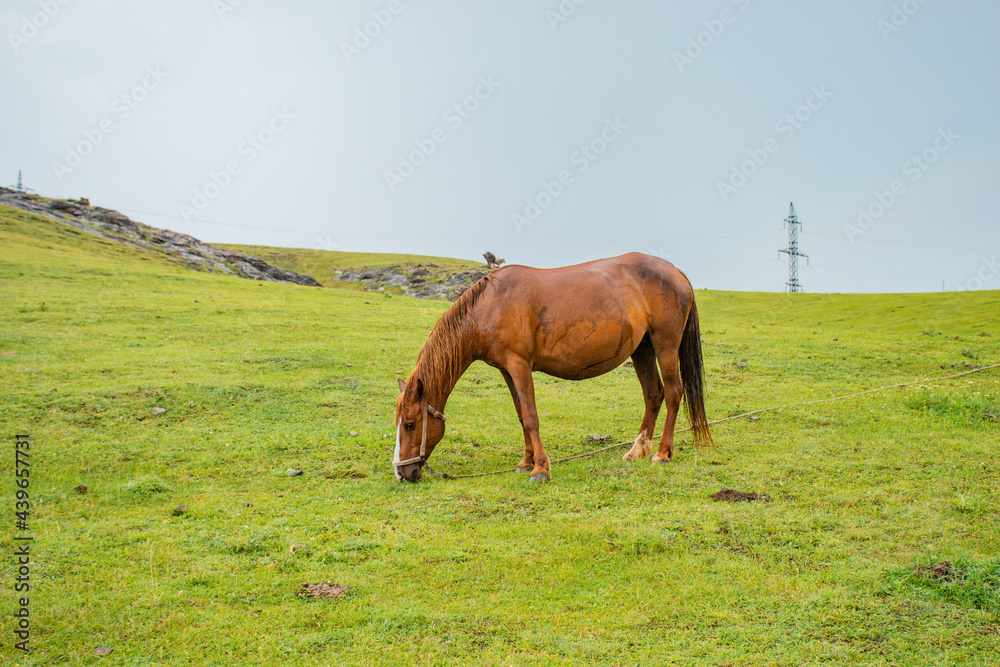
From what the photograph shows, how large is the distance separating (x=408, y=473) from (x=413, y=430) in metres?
0.54

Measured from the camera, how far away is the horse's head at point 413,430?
8172 millimetres

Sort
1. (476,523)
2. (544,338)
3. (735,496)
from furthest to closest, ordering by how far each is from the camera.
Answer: (544,338)
(735,496)
(476,523)

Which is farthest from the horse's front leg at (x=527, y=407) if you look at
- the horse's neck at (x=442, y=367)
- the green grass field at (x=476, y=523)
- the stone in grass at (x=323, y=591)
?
the stone in grass at (x=323, y=591)

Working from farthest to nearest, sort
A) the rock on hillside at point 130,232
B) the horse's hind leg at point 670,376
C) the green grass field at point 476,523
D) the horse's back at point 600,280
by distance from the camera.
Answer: the rock on hillside at point 130,232
the horse's hind leg at point 670,376
the horse's back at point 600,280
the green grass field at point 476,523

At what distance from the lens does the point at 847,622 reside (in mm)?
4449

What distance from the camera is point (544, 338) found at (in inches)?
339

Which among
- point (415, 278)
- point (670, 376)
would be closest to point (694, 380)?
point (670, 376)

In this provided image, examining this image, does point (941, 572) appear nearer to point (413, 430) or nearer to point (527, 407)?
point (527, 407)

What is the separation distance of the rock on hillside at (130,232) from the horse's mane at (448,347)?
120 feet

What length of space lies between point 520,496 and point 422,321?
49.4 ft

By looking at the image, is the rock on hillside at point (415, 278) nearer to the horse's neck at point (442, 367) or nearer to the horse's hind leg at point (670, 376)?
the horse's hind leg at point (670, 376)

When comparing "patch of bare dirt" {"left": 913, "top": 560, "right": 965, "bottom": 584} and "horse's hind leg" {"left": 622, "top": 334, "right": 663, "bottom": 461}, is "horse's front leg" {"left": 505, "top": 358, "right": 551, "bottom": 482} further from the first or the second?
"patch of bare dirt" {"left": 913, "top": 560, "right": 965, "bottom": 584}

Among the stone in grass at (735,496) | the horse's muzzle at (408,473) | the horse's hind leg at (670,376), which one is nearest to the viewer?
the stone in grass at (735,496)

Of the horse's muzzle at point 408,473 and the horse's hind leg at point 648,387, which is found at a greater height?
the horse's hind leg at point 648,387
